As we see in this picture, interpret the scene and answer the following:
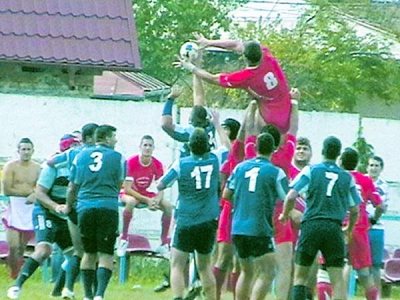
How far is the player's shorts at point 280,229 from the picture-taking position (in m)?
14.9

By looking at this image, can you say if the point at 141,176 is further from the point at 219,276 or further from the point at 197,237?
the point at 197,237

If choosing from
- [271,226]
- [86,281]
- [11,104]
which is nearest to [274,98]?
[271,226]

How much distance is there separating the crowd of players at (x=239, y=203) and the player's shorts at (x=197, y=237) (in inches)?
0.4

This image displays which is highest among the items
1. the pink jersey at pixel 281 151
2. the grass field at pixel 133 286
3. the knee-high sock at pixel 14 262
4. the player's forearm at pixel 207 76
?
the player's forearm at pixel 207 76

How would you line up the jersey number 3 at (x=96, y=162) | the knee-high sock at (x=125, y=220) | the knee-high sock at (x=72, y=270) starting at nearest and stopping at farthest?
the jersey number 3 at (x=96, y=162), the knee-high sock at (x=72, y=270), the knee-high sock at (x=125, y=220)

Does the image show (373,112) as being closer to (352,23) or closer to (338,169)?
(352,23)

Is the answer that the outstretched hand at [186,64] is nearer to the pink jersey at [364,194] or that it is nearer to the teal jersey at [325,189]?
the teal jersey at [325,189]

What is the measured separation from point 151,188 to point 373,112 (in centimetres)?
2835

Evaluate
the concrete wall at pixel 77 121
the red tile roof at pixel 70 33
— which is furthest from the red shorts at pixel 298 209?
the red tile roof at pixel 70 33

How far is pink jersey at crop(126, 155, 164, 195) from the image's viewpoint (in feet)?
66.0

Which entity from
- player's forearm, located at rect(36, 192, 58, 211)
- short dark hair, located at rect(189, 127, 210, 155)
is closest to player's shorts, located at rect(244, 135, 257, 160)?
short dark hair, located at rect(189, 127, 210, 155)

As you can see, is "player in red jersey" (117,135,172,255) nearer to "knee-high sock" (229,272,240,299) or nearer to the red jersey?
"knee-high sock" (229,272,240,299)

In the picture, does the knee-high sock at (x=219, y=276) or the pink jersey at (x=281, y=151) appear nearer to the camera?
the pink jersey at (x=281, y=151)

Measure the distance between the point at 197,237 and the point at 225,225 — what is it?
0.84 m
